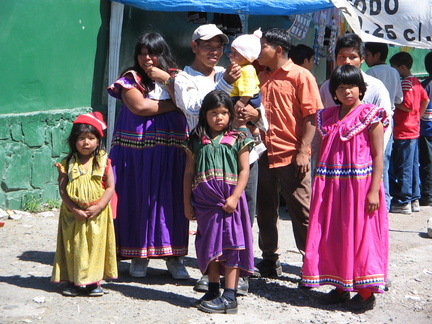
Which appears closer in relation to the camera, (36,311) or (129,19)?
(36,311)

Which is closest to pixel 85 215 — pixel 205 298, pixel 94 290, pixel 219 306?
pixel 94 290

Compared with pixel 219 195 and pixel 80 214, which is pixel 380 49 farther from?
pixel 80 214

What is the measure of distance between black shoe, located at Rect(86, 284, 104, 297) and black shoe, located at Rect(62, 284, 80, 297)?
7 centimetres

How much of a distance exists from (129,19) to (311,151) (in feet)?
10.8

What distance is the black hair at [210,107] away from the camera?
15.2 feet

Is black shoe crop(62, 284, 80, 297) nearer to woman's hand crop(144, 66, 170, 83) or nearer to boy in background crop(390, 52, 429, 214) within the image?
woman's hand crop(144, 66, 170, 83)

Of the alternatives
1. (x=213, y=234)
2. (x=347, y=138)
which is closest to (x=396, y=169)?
(x=347, y=138)

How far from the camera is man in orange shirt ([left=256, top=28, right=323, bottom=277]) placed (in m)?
5.44

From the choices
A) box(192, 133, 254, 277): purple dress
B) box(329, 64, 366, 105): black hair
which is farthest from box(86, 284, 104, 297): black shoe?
box(329, 64, 366, 105): black hair

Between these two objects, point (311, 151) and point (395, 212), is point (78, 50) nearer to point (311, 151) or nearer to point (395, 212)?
point (311, 151)

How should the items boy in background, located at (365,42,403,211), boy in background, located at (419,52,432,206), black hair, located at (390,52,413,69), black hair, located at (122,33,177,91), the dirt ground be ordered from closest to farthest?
the dirt ground → black hair, located at (122,33,177,91) → boy in background, located at (365,42,403,211) → black hair, located at (390,52,413,69) → boy in background, located at (419,52,432,206)

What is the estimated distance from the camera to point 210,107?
467 centimetres

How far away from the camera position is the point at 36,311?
460cm

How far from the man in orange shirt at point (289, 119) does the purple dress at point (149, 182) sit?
2.30 feet
